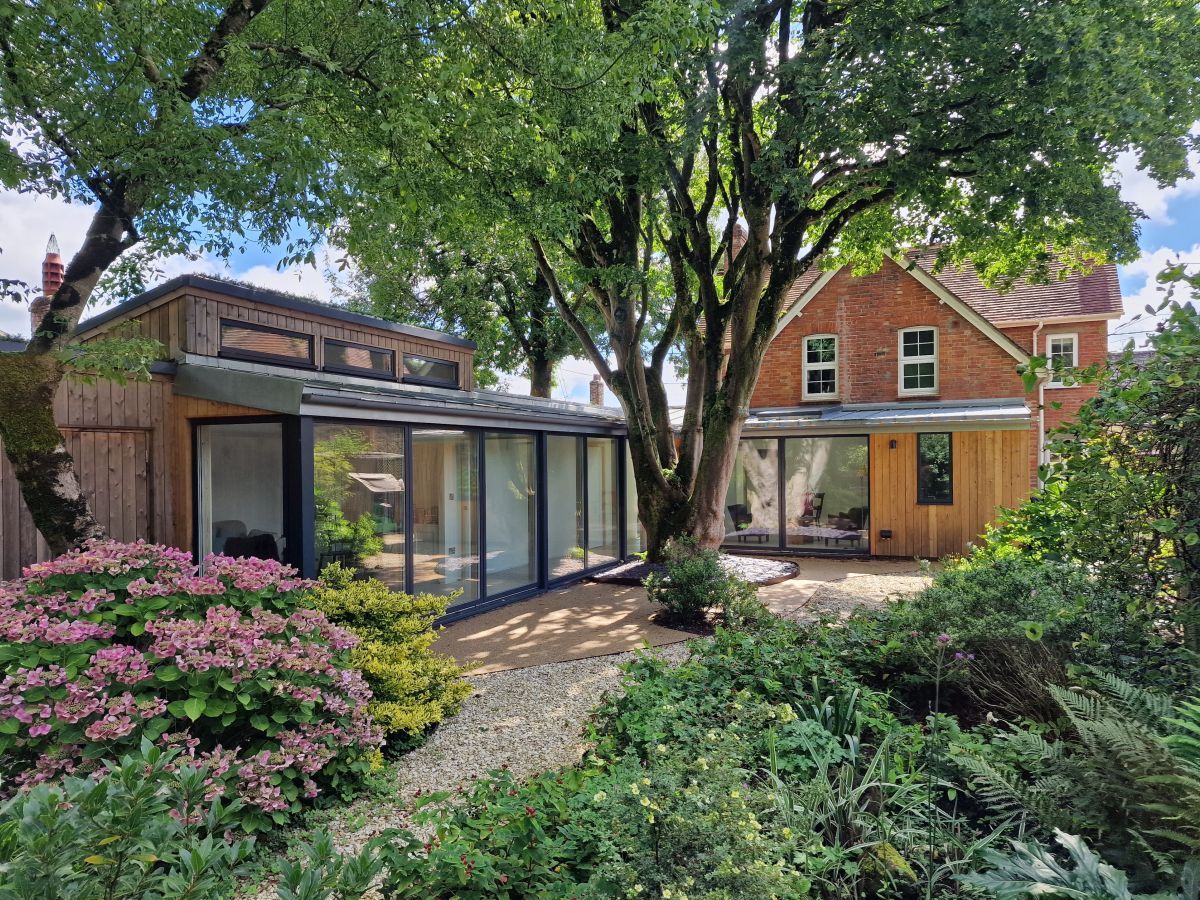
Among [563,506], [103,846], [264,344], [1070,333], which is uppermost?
[1070,333]

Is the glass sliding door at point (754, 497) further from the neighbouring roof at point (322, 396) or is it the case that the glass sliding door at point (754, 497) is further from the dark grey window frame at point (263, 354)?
the dark grey window frame at point (263, 354)

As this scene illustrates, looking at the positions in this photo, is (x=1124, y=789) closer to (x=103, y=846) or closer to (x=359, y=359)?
(x=103, y=846)

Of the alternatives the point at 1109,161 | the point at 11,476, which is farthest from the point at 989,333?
the point at 11,476

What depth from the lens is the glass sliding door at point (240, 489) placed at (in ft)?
22.9

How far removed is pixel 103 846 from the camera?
6.06 ft

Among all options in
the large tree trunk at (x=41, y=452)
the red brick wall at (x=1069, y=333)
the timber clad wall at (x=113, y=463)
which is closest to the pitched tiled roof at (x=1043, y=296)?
the red brick wall at (x=1069, y=333)

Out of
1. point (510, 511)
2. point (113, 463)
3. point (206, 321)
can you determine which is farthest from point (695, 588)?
point (113, 463)

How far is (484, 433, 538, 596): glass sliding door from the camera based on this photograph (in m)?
9.67

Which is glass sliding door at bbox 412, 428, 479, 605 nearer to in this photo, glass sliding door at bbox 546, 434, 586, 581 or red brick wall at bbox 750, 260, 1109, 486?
glass sliding door at bbox 546, 434, 586, 581

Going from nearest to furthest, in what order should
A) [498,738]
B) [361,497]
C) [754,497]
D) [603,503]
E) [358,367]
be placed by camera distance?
[498,738]
[361,497]
[358,367]
[603,503]
[754,497]

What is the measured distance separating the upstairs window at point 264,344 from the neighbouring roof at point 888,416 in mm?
9239

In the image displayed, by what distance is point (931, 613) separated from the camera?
4852mm

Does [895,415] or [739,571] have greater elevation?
[895,415]

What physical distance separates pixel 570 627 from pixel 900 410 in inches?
418
